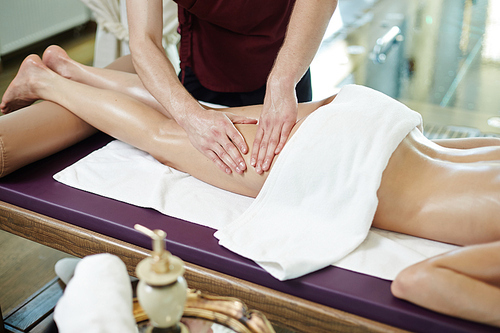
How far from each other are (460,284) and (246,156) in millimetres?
754

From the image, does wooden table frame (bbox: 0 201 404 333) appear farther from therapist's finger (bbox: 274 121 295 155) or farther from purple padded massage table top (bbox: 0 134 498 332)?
therapist's finger (bbox: 274 121 295 155)

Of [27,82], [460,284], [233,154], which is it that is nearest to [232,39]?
[233,154]

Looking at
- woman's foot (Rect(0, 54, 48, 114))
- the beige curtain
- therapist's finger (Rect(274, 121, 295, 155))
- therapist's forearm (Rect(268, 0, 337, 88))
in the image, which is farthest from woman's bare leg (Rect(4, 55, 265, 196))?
the beige curtain

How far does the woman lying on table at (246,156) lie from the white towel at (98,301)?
2.17ft

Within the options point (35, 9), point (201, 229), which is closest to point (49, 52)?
point (201, 229)

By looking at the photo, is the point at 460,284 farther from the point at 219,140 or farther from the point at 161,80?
the point at 161,80

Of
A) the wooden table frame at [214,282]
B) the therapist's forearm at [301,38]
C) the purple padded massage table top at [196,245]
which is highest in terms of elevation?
the therapist's forearm at [301,38]

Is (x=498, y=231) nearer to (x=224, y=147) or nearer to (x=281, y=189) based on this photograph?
(x=281, y=189)

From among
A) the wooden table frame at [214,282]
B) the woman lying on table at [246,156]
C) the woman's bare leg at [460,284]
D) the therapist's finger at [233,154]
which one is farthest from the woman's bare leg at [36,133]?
the woman's bare leg at [460,284]

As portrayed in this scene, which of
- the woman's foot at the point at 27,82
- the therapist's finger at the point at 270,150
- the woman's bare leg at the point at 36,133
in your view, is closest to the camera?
the therapist's finger at the point at 270,150

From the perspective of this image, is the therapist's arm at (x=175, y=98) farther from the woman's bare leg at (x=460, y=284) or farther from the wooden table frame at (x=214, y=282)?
the woman's bare leg at (x=460, y=284)

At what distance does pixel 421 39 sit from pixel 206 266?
11.8 feet

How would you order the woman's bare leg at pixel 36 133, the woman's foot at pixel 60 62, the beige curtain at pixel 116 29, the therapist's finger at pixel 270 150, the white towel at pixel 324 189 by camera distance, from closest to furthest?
the white towel at pixel 324 189, the therapist's finger at pixel 270 150, the woman's bare leg at pixel 36 133, the woman's foot at pixel 60 62, the beige curtain at pixel 116 29

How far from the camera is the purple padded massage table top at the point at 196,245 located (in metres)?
1.20
